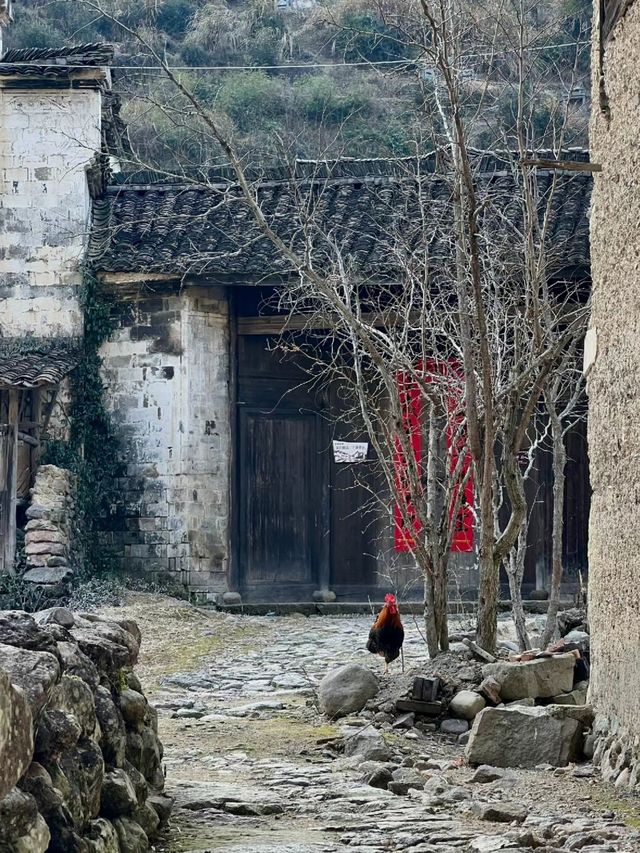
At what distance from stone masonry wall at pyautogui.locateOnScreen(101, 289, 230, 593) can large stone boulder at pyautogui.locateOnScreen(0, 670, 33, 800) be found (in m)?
12.3

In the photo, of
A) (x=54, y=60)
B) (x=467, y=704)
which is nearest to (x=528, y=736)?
(x=467, y=704)

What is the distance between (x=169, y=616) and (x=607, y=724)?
803cm

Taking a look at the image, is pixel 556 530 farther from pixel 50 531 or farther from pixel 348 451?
pixel 50 531

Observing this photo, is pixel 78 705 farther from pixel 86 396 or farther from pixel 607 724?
pixel 86 396

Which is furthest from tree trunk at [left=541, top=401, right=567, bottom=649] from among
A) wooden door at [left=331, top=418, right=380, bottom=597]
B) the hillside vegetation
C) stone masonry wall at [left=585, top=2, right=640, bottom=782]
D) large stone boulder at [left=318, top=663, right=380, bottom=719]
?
the hillside vegetation

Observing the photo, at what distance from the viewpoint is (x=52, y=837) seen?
434 centimetres

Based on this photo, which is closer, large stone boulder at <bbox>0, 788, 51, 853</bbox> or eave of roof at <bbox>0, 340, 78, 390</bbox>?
large stone boulder at <bbox>0, 788, 51, 853</bbox>

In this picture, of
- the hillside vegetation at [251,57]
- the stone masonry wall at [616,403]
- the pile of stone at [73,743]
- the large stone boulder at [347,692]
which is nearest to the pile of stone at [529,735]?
the stone masonry wall at [616,403]

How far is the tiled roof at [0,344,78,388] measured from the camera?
606 inches

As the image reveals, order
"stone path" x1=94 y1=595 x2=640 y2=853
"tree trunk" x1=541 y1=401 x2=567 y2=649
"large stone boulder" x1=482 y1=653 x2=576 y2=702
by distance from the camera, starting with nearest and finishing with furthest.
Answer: "stone path" x1=94 y1=595 x2=640 y2=853 < "large stone boulder" x1=482 y1=653 x2=576 y2=702 < "tree trunk" x1=541 y1=401 x2=567 y2=649

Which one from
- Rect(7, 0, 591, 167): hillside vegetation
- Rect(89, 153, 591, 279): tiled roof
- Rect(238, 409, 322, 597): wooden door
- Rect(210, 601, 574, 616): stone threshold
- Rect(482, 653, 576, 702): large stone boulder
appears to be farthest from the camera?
Rect(7, 0, 591, 167): hillside vegetation

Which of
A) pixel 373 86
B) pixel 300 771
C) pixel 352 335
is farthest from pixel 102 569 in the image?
pixel 373 86

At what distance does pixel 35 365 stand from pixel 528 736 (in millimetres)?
9836

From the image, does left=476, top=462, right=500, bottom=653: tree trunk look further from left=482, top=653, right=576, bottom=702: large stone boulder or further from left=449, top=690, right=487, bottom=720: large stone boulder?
left=449, top=690, right=487, bottom=720: large stone boulder
